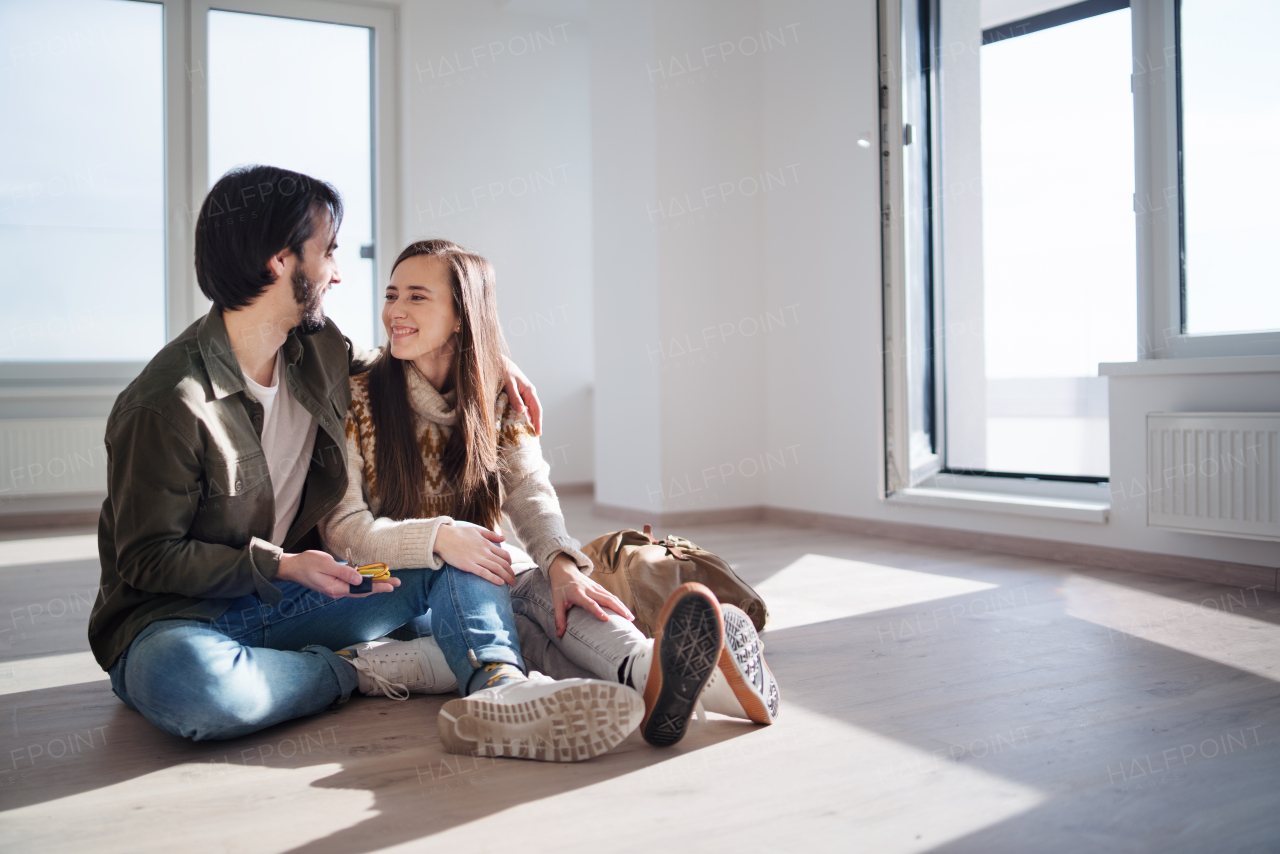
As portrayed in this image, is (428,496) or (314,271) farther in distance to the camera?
(428,496)

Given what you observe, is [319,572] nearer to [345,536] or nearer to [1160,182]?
[345,536]

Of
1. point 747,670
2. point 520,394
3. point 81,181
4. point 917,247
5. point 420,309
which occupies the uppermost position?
point 81,181

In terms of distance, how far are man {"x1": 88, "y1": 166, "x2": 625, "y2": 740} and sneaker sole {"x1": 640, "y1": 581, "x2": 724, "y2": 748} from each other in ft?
0.83

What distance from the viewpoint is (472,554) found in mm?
1426

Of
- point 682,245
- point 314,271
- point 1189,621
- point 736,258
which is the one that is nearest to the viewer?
point 314,271

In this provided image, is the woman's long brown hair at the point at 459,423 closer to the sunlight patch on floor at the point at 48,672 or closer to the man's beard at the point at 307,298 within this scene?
the man's beard at the point at 307,298

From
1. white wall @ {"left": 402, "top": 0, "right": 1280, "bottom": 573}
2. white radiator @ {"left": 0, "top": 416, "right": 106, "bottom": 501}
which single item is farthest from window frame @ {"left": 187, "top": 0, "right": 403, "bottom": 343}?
white wall @ {"left": 402, "top": 0, "right": 1280, "bottom": 573}

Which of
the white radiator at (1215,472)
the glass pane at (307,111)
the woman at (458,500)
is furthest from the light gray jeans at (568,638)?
the glass pane at (307,111)

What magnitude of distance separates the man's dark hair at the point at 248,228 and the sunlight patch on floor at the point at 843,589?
1.28 m

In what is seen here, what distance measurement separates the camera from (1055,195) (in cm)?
404

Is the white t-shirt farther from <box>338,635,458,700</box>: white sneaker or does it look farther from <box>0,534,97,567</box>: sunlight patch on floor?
<box>0,534,97,567</box>: sunlight patch on floor

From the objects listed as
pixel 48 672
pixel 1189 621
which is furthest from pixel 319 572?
pixel 1189 621

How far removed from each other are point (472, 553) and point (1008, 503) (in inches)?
86.1

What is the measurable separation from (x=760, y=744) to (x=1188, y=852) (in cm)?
54
